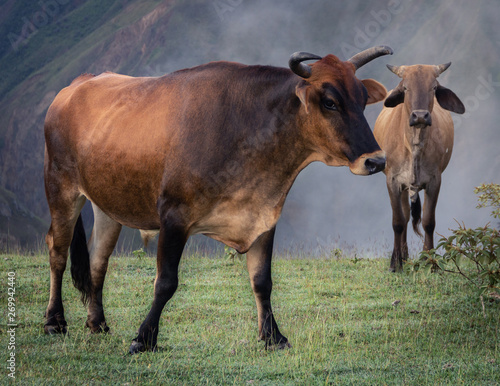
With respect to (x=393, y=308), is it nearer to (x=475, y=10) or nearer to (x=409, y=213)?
(x=409, y=213)

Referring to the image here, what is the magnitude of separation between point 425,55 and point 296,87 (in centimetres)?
8551

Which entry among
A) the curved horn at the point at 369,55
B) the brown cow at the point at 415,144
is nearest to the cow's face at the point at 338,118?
the curved horn at the point at 369,55

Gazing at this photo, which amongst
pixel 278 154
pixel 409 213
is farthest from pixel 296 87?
pixel 409 213

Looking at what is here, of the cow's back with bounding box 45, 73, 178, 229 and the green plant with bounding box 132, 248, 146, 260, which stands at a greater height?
the cow's back with bounding box 45, 73, 178, 229

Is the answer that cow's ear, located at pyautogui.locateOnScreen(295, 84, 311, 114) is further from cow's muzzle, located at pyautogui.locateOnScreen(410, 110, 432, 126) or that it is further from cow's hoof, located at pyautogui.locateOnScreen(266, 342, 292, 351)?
cow's muzzle, located at pyautogui.locateOnScreen(410, 110, 432, 126)

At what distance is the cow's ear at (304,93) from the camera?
579 cm

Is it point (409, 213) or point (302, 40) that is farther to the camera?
point (302, 40)

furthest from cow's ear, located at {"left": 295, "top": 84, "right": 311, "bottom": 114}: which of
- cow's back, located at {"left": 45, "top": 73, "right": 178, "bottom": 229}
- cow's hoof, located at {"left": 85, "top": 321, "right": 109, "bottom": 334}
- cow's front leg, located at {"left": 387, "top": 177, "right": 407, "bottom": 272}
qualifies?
cow's front leg, located at {"left": 387, "top": 177, "right": 407, "bottom": 272}

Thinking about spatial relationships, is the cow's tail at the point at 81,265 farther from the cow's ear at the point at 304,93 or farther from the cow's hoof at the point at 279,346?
the cow's ear at the point at 304,93

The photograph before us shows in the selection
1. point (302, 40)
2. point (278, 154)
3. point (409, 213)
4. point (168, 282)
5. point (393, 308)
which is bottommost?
point (302, 40)

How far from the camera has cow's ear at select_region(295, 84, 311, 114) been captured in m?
5.79

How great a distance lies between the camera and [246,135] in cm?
614

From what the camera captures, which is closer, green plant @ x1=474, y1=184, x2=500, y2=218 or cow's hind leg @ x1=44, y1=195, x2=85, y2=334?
cow's hind leg @ x1=44, y1=195, x2=85, y2=334

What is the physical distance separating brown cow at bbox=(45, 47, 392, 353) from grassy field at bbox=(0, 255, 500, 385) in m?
0.49
